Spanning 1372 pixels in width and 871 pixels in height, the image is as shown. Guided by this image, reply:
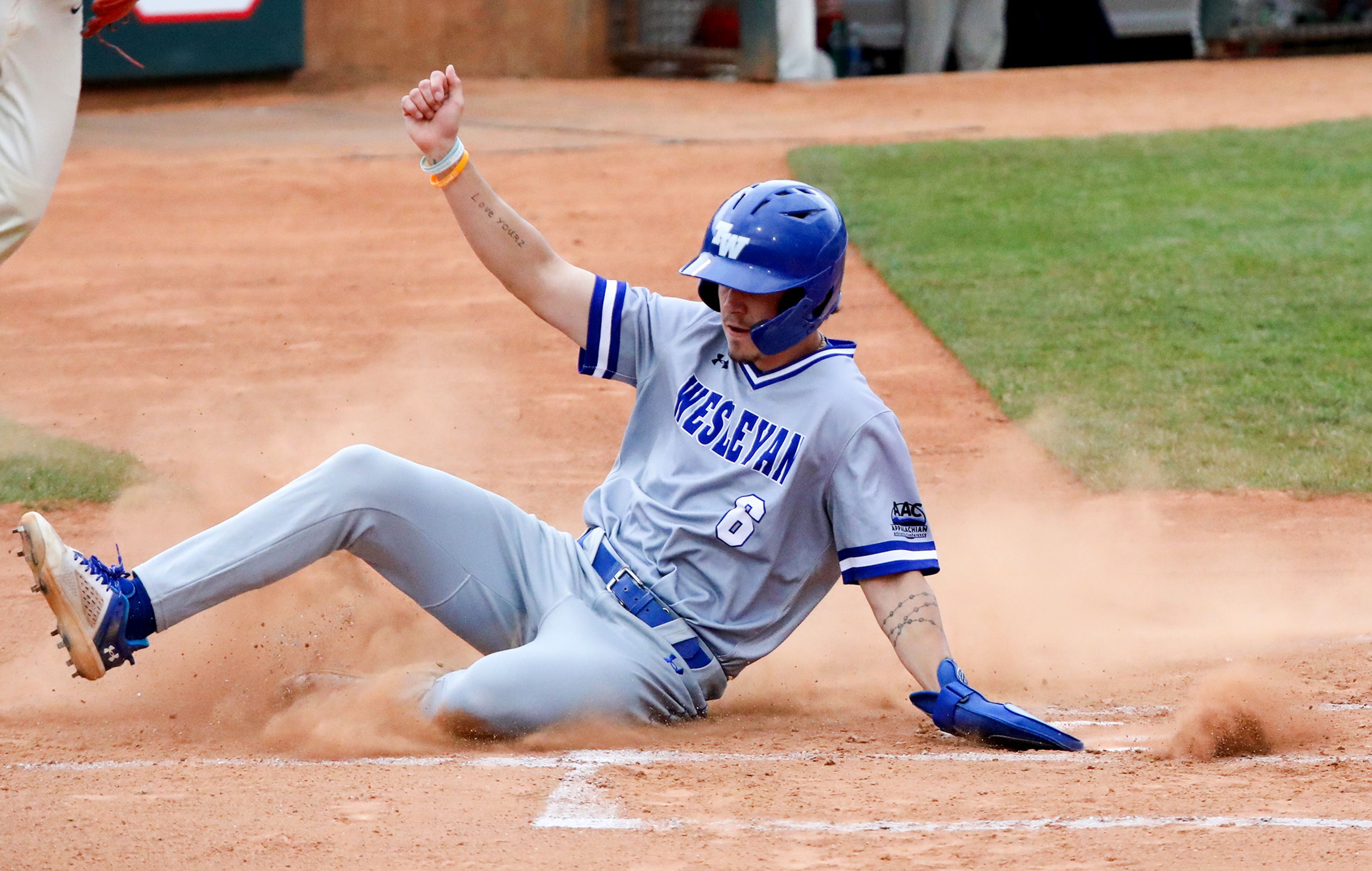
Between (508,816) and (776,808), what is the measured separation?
1.64 feet

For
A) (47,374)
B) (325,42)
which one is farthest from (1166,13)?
(47,374)

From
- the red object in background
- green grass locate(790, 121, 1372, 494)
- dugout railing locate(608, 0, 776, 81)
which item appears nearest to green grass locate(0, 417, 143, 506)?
green grass locate(790, 121, 1372, 494)

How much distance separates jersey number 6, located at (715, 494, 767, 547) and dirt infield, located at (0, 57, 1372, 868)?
0.46 meters

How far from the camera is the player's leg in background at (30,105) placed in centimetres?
457

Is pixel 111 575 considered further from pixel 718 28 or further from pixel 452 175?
pixel 718 28

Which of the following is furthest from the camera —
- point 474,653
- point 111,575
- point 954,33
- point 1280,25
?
point 954,33

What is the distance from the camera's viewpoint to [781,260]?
3.62m

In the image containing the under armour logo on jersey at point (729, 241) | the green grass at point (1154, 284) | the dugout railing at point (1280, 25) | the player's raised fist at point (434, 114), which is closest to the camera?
the under armour logo on jersey at point (729, 241)

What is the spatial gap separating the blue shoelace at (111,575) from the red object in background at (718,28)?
42.5ft

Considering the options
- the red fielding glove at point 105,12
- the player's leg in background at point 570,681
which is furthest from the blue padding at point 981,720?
the red fielding glove at point 105,12

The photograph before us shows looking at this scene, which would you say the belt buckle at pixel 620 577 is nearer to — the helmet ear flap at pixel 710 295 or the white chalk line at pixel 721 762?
the white chalk line at pixel 721 762

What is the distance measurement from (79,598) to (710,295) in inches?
61.1

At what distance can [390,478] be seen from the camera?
3693mm

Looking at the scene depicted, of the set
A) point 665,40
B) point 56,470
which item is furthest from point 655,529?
point 665,40
